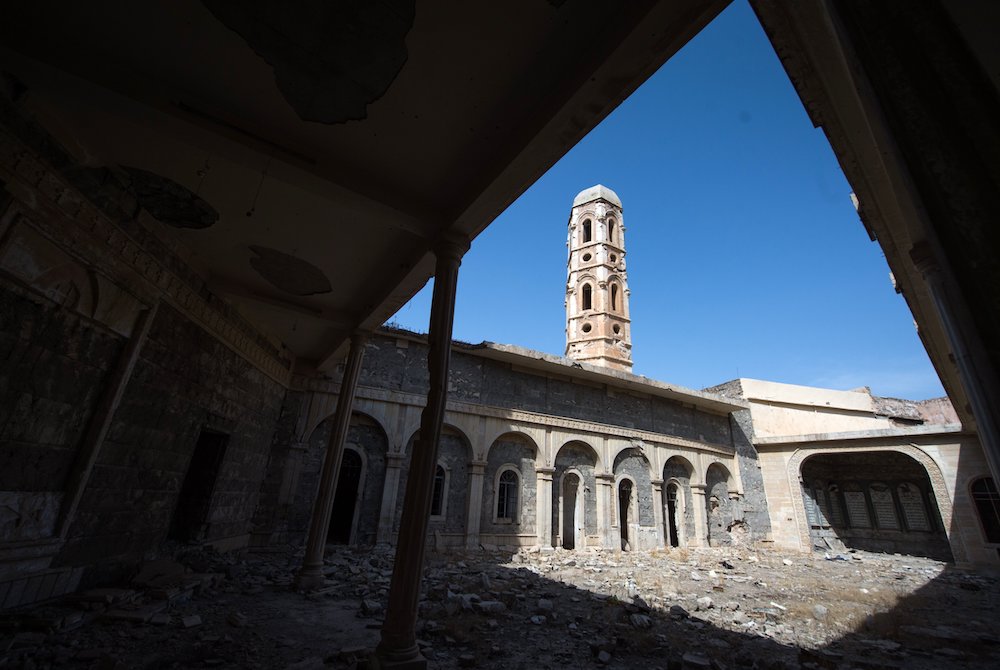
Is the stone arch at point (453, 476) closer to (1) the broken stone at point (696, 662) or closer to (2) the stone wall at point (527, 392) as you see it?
(2) the stone wall at point (527, 392)

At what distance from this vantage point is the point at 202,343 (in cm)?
652

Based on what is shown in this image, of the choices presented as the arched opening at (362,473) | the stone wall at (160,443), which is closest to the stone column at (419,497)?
the stone wall at (160,443)

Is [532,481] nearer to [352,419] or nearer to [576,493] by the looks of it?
[576,493]

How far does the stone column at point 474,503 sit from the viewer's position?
11.8 metres

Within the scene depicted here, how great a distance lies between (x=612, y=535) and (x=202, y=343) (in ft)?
42.4

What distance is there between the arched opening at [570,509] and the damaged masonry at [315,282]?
3.95m

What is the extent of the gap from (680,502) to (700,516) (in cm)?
94

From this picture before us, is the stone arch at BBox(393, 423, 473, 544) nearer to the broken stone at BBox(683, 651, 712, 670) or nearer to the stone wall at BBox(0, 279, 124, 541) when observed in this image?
the stone wall at BBox(0, 279, 124, 541)

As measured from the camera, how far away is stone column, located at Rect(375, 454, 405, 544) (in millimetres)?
10750

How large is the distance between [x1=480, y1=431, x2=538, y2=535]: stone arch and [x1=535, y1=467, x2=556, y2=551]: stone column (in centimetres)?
10

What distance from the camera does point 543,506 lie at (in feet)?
43.4

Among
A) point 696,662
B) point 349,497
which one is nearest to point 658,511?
point 349,497

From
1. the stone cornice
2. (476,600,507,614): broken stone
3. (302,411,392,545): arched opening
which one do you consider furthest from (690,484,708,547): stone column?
(476,600,507,614): broken stone

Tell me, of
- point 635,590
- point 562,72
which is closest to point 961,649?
point 635,590
